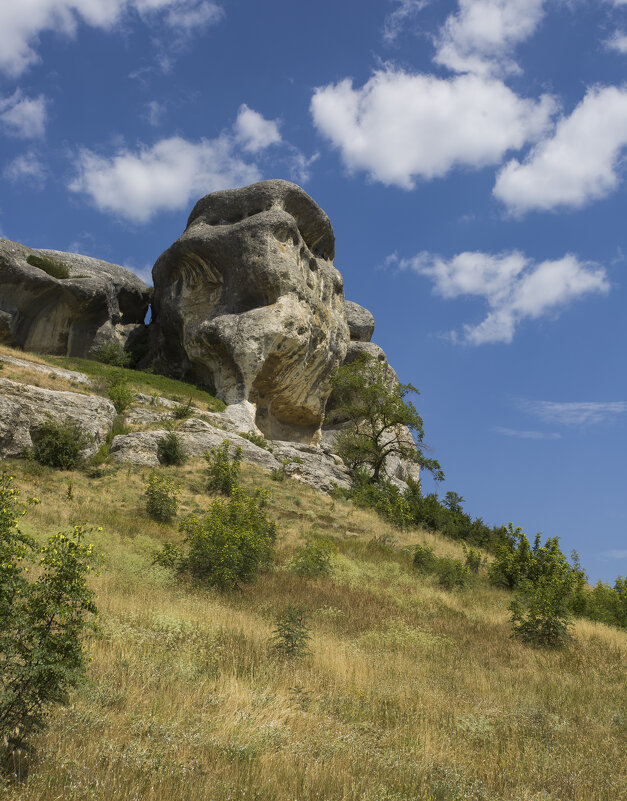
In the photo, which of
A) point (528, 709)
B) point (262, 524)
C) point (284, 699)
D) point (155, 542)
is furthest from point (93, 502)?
point (528, 709)

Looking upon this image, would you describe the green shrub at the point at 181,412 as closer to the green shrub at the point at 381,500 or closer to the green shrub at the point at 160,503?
the green shrub at the point at 381,500

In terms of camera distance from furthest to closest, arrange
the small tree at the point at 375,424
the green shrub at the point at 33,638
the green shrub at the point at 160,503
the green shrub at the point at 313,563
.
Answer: the small tree at the point at 375,424
the green shrub at the point at 160,503
the green shrub at the point at 313,563
the green shrub at the point at 33,638

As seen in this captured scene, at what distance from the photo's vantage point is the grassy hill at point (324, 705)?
354 centimetres

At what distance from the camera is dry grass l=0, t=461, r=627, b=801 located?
3.53 metres

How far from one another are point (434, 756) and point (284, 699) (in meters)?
1.40

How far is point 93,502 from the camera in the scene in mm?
15117

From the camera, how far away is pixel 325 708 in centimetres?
502

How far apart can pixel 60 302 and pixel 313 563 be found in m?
31.0

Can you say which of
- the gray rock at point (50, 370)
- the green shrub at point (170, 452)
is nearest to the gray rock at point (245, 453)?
the green shrub at point (170, 452)

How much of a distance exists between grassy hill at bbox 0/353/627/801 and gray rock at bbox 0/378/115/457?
24.9 ft

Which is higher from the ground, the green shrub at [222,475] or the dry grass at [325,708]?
the green shrub at [222,475]

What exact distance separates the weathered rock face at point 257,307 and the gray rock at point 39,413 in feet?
41.9

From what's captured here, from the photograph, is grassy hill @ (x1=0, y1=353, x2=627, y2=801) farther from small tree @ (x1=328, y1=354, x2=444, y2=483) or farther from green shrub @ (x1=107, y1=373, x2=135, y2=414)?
small tree @ (x1=328, y1=354, x2=444, y2=483)

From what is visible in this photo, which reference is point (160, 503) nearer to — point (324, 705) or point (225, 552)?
point (225, 552)
